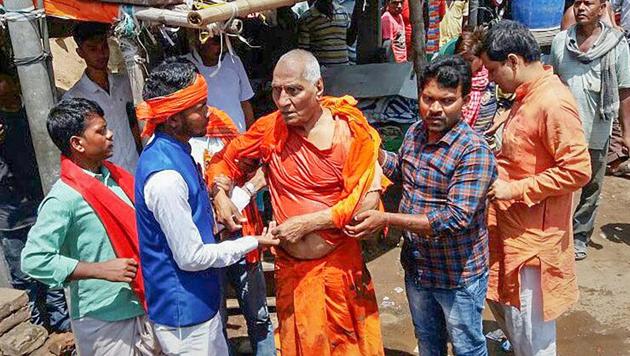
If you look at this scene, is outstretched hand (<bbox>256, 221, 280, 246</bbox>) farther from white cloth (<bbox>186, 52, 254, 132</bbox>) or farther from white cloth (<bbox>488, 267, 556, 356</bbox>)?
white cloth (<bbox>186, 52, 254, 132</bbox>)

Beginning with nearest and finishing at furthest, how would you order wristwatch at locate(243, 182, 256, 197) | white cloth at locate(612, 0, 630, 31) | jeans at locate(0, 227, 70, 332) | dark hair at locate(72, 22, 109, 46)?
wristwatch at locate(243, 182, 256, 197) < dark hair at locate(72, 22, 109, 46) < jeans at locate(0, 227, 70, 332) < white cloth at locate(612, 0, 630, 31)

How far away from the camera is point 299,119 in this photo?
2.73 m

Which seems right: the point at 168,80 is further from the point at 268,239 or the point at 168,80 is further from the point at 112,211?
the point at 268,239

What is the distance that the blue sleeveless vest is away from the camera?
2.41 metres

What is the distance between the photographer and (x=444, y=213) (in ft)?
8.80

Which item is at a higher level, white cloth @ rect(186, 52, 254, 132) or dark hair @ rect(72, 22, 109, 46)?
dark hair @ rect(72, 22, 109, 46)

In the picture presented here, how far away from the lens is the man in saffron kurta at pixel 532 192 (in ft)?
9.19

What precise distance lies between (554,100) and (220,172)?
5.29ft

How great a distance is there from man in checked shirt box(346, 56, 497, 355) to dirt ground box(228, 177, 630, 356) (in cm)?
131

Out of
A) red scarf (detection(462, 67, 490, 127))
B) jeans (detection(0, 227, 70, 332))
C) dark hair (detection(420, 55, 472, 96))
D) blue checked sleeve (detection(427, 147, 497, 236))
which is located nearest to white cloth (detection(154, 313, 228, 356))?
blue checked sleeve (detection(427, 147, 497, 236))

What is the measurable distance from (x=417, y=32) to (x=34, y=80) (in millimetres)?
3460

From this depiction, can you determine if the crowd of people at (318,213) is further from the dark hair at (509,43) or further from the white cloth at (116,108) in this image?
the white cloth at (116,108)

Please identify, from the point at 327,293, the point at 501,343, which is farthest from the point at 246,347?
the point at 501,343

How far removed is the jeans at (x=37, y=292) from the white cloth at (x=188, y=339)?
1832 millimetres
